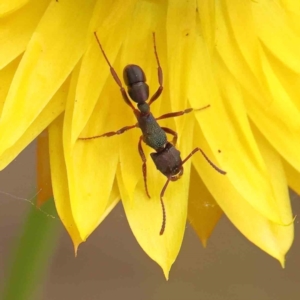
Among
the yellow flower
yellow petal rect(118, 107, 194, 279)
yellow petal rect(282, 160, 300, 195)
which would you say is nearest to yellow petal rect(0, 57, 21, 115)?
the yellow flower

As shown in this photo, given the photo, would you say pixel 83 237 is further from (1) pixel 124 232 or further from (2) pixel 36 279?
(1) pixel 124 232

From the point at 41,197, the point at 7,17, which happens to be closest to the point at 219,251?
the point at 41,197

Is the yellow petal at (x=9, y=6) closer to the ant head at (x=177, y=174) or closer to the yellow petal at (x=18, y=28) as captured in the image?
the yellow petal at (x=18, y=28)

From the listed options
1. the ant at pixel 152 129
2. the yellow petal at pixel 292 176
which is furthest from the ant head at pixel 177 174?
the yellow petal at pixel 292 176

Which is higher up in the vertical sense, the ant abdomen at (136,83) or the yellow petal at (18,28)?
the yellow petal at (18,28)

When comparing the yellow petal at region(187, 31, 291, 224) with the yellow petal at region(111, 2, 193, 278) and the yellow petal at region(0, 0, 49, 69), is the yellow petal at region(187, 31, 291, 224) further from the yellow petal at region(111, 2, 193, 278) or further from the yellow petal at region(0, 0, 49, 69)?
the yellow petal at region(0, 0, 49, 69)

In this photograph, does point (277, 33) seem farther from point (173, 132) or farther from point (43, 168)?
point (43, 168)
